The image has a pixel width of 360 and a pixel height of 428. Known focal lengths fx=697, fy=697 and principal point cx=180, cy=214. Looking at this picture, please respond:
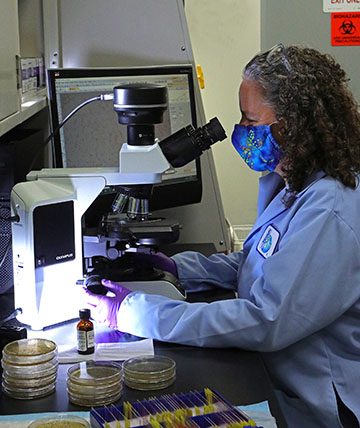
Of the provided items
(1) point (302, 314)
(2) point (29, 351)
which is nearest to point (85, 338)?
(2) point (29, 351)

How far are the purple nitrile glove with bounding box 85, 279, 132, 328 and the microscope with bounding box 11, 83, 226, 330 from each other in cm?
2

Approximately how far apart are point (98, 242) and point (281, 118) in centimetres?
57

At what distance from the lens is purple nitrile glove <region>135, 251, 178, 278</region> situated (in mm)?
Result: 1921

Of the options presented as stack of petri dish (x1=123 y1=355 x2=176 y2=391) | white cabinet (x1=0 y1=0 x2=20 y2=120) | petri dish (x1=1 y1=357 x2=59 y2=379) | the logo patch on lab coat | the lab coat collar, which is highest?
white cabinet (x1=0 y1=0 x2=20 y2=120)

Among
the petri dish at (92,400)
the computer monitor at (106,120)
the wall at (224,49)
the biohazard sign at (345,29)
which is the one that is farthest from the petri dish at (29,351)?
the wall at (224,49)

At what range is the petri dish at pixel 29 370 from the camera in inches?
52.9

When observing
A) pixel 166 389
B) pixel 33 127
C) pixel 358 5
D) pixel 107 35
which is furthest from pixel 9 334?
pixel 358 5

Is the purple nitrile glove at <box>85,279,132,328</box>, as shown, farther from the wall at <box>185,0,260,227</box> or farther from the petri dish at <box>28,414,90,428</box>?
the wall at <box>185,0,260,227</box>

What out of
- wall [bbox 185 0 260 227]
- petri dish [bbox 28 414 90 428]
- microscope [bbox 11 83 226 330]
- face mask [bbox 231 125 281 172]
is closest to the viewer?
petri dish [bbox 28 414 90 428]

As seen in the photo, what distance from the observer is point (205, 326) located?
1.54 metres

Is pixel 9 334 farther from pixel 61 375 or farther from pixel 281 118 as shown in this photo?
pixel 281 118

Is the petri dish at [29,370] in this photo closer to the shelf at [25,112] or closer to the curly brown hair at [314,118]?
the shelf at [25,112]

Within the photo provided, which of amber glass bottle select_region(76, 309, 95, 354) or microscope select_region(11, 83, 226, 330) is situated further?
microscope select_region(11, 83, 226, 330)

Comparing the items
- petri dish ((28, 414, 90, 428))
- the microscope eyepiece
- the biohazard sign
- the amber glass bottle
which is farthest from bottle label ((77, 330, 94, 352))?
the biohazard sign
